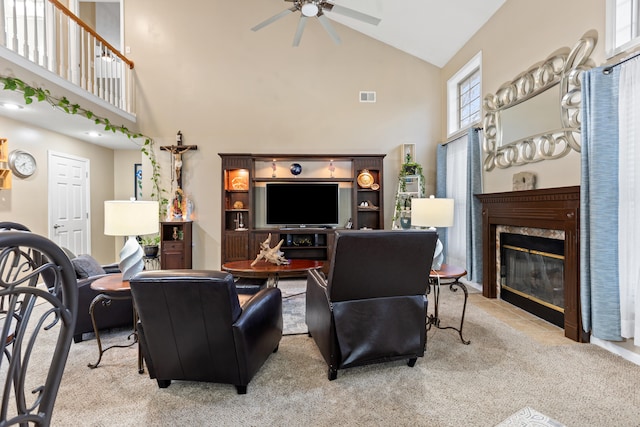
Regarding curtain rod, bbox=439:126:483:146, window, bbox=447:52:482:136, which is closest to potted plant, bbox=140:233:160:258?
curtain rod, bbox=439:126:483:146

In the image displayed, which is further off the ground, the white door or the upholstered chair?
the white door

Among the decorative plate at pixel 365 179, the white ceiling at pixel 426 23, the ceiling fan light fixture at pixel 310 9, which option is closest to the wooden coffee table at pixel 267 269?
the decorative plate at pixel 365 179

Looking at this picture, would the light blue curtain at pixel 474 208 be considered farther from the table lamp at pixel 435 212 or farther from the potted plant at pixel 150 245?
the potted plant at pixel 150 245

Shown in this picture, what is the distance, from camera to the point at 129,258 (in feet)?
7.97

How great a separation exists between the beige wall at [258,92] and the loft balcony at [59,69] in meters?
0.38

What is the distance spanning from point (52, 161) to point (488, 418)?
6.46 metres

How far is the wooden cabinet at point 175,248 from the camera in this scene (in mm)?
5370

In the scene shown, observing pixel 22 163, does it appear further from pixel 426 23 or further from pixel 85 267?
pixel 426 23

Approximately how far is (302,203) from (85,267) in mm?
3238

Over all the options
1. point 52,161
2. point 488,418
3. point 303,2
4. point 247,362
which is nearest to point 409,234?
point 488,418

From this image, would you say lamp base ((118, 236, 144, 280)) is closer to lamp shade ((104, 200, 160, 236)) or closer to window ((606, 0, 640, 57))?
lamp shade ((104, 200, 160, 236))

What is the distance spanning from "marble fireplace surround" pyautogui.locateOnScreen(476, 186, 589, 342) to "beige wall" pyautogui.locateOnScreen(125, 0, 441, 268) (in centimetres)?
199

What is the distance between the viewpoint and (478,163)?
4422mm

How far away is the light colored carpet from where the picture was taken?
180cm
